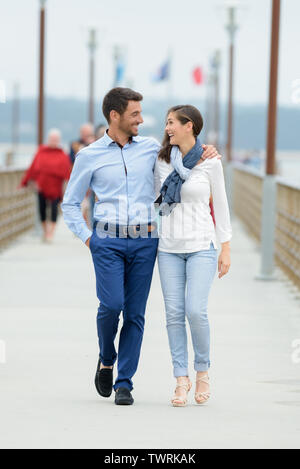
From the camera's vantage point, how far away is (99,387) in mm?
7480

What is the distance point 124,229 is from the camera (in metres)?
7.12

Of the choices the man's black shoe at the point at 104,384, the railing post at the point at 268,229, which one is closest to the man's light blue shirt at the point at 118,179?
the man's black shoe at the point at 104,384

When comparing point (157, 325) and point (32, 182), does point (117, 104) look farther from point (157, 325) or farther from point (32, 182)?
point (32, 182)

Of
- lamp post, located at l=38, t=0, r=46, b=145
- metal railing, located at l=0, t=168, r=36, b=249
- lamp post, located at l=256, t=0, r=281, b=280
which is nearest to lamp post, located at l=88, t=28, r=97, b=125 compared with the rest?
lamp post, located at l=38, t=0, r=46, b=145

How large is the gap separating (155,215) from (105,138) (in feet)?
1.72

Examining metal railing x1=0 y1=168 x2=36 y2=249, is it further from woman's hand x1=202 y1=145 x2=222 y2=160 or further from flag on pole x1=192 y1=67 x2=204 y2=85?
flag on pole x1=192 y1=67 x2=204 y2=85

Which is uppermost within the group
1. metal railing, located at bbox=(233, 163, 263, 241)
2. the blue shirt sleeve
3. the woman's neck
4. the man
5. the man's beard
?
the man's beard

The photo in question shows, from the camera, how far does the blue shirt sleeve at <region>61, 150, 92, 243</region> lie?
23.6 ft

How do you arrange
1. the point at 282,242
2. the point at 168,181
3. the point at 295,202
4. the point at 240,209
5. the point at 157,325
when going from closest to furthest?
the point at 168,181, the point at 157,325, the point at 295,202, the point at 282,242, the point at 240,209

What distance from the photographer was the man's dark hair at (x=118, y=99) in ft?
23.6

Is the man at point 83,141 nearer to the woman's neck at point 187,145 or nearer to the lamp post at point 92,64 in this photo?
the woman's neck at point 187,145

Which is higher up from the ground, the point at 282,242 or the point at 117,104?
the point at 117,104

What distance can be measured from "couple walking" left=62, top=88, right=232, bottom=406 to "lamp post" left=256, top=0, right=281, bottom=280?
Result: 26.2 ft
